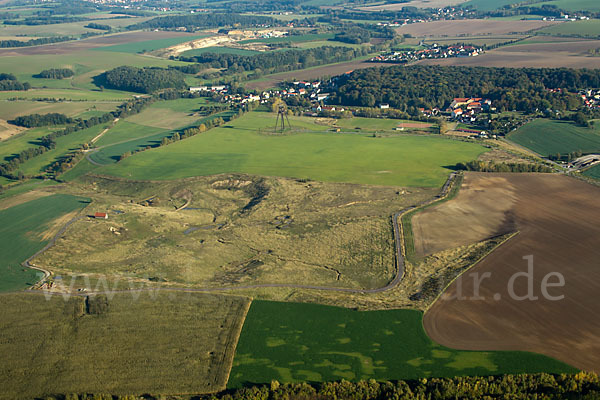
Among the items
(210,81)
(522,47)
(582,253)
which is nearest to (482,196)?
(582,253)

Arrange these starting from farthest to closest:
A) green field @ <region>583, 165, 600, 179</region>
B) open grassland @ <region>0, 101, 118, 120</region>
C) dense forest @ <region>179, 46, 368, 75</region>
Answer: dense forest @ <region>179, 46, 368, 75</region> → open grassland @ <region>0, 101, 118, 120</region> → green field @ <region>583, 165, 600, 179</region>

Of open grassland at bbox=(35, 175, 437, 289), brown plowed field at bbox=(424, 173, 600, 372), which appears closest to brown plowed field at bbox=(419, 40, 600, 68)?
open grassland at bbox=(35, 175, 437, 289)

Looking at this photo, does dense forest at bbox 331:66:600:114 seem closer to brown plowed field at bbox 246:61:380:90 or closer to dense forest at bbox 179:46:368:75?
brown plowed field at bbox 246:61:380:90

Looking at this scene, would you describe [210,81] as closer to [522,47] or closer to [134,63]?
[134,63]

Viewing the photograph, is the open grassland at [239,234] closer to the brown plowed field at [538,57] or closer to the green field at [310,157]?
the green field at [310,157]

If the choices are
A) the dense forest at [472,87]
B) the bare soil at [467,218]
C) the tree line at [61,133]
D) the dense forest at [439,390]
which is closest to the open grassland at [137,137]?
the tree line at [61,133]

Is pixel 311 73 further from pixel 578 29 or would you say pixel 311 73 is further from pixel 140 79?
pixel 578 29
